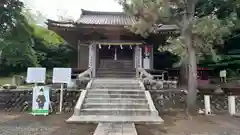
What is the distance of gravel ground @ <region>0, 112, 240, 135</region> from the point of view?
5461mm

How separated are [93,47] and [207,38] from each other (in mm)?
7252

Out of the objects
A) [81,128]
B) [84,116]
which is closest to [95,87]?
[84,116]

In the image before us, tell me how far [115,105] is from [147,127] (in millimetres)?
2128

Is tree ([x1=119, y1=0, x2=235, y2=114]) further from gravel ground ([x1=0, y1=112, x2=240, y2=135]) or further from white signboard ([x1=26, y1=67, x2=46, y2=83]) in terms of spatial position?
white signboard ([x1=26, y1=67, x2=46, y2=83])

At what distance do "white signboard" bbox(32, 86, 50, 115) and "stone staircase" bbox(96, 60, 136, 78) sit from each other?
16.7 feet

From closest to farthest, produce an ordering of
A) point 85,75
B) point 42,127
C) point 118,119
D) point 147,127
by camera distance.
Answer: point 42,127
point 147,127
point 118,119
point 85,75

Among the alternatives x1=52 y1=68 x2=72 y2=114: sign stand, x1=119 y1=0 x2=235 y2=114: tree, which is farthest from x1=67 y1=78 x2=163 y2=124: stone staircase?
x1=119 y1=0 x2=235 y2=114: tree

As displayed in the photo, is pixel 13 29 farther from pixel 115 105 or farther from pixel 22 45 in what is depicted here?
pixel 115 105

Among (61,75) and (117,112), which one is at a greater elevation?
(61,75)

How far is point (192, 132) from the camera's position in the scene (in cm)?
553

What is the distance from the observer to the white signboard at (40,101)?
7.95m

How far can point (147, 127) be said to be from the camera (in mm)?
6066

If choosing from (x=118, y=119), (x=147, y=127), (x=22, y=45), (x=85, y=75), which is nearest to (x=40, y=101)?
(x=118, y=119)

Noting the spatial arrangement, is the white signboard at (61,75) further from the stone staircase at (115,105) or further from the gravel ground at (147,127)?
the gravel ground at (147,127)
